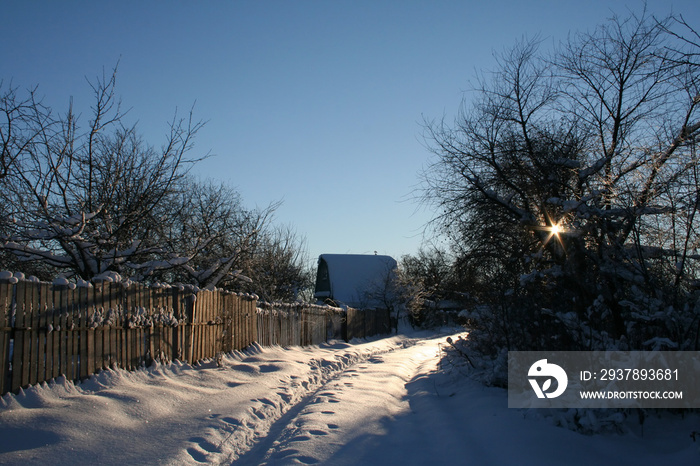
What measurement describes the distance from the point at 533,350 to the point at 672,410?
7.10ft

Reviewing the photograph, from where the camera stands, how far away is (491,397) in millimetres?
8008

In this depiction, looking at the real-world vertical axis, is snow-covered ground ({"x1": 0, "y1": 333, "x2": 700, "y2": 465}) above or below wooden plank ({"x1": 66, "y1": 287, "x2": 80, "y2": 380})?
below

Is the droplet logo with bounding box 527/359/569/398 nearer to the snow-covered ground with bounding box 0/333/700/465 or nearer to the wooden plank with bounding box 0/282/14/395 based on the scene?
the snow-covered ground with bounding box 0/333/700/465

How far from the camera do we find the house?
153 feet

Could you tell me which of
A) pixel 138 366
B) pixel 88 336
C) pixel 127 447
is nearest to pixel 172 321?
pixel 138 366

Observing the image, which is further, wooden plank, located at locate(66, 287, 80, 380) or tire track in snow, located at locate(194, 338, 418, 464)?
wooden plank, located at locate(66, 287, 80, 380)

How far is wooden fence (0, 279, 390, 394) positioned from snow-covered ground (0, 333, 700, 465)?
11.6 inches

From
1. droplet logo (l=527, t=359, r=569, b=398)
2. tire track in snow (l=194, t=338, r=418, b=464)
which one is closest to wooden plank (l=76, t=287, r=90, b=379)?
tire track in snow (l=194, t=338, r=418, b=464)

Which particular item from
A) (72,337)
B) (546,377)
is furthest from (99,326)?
(546,377)

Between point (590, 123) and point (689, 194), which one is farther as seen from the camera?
point (590, 123)

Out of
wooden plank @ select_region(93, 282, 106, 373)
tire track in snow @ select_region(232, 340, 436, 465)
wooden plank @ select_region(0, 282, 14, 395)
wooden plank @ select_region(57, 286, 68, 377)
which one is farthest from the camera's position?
wooden plank @ select_region(93, 282, 106, 373)

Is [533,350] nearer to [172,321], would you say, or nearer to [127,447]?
[127,447]

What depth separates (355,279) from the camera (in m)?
50.6

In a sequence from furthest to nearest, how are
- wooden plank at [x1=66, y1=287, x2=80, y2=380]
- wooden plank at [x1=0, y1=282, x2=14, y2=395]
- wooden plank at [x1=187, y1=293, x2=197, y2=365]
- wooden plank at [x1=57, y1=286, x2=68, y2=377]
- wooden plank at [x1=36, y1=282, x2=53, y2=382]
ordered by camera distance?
wooden plank at [x1=187, y1=293, x2=197, y2=365]
wooden plank at [x1=66, y1=287, x2=80, y2=380]
wooden plank at [x1=57, y1=286, x2=68, y2=377]
wooden plank at [x1=36, y1=282, x2=53, y2=382]
wooden plank at [x1=0, y1=282, x2=14, y2=395]
